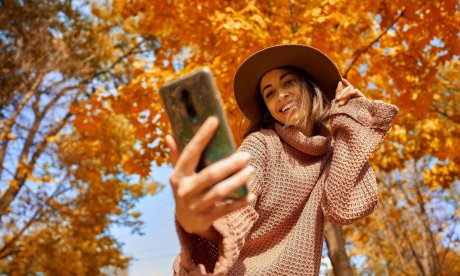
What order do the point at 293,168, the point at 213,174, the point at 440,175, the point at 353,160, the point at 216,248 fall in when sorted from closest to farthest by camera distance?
the point at 213,174, the point at 216,248, the point at 353,160, the point at 293,168, the point at 440,175

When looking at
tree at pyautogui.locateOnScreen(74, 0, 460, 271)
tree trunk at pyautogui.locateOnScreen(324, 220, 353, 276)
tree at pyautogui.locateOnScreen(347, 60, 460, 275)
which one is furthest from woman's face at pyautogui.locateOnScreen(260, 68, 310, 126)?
tree at pyautogui.locateOnScreen(347, 60, 460, 275)

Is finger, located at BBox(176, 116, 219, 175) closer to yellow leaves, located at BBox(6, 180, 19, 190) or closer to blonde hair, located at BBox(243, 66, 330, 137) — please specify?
blonde hair, located at BBox(243, 66, 330, 137)

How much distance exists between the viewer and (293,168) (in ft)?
5.55

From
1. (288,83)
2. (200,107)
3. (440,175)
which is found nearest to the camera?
(200,107)

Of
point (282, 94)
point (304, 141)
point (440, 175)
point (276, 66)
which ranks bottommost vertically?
point (304, 141)

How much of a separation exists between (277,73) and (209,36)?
3375 mm

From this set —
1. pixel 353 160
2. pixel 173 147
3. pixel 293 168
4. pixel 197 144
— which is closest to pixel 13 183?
pixel 293 168

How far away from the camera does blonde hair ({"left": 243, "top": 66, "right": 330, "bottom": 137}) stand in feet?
6.06

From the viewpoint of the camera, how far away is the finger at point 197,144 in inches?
34.1

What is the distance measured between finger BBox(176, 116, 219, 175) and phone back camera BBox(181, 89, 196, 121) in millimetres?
98

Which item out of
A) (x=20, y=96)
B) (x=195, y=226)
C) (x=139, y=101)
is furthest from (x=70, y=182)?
(x=195, y=226)

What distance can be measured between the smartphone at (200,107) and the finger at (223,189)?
9 centimetres

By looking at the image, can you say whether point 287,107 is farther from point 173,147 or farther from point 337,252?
point 337,252

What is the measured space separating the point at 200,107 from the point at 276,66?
1038 millimetres
